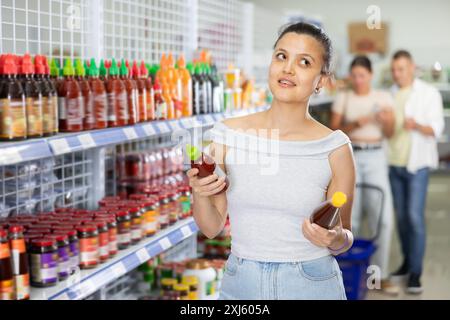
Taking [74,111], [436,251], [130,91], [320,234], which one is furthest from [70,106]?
[436,251]

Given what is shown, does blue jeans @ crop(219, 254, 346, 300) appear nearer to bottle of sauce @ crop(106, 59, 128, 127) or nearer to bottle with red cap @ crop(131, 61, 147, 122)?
bottle of sauce @ crop(106, 59, 128, 127)

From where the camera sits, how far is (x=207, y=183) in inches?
78.4

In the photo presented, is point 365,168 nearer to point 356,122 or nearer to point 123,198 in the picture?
point 356,122

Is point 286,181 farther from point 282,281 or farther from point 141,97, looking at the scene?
point 141,97

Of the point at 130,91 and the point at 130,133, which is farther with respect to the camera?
the point at 130,91

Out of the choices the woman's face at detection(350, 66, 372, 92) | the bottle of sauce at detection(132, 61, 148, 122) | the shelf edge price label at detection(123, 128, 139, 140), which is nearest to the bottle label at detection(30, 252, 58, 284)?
the shelf edge price label at detection(123, 128, 139, 140)

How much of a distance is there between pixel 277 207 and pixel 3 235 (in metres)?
0.95

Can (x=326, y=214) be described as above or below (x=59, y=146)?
below

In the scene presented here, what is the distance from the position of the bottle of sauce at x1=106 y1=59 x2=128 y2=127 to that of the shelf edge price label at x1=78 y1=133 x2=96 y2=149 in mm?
324

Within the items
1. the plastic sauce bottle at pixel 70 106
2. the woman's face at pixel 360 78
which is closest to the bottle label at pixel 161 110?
the plastic sauce bottle at pixel 70 106

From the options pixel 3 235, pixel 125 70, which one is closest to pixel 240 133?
pixel 3 235

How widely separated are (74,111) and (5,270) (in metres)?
0.72

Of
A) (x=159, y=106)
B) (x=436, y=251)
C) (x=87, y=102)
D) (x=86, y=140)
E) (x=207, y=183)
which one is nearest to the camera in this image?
(x=207, y=183)

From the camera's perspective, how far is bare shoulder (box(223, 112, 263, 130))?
2.15m
